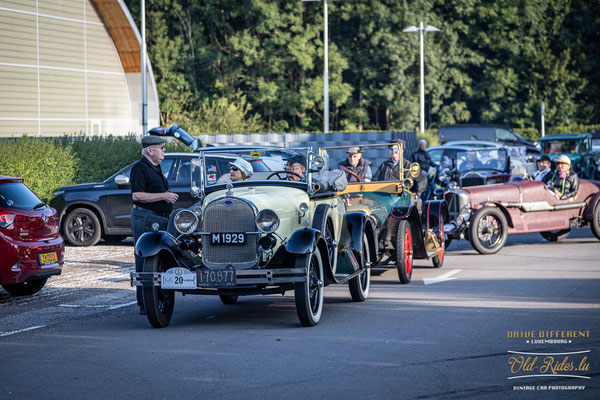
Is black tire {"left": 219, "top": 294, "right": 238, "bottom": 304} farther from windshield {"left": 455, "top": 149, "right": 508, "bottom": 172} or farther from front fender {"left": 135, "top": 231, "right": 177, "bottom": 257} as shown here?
windshield {"left": 455, "top": 149, "right": 508, "bottom": 172}

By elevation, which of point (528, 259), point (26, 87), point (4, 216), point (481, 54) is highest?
point (481, 54)

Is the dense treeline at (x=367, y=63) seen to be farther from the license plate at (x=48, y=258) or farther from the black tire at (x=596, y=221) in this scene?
the license plate at (x=48, y=258)

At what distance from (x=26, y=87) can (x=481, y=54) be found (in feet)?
104

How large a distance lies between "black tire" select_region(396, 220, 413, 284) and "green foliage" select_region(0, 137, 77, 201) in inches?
356

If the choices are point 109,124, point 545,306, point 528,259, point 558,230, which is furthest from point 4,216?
point 109,124

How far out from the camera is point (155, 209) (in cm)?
998

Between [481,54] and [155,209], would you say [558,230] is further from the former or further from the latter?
[481,54]

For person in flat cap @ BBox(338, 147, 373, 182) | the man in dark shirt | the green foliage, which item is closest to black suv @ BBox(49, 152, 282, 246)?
the green foliage

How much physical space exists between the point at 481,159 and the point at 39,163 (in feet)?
31.5

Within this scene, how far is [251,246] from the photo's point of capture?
8.81 m

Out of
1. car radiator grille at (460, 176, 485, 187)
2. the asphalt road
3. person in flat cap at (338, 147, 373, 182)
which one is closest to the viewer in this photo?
the asphalt road

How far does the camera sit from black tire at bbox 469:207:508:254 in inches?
596

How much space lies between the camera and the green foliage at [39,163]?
1797 cm

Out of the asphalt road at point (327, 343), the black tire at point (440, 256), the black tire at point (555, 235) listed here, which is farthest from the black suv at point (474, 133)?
the asphalt road at point (327, 343)
